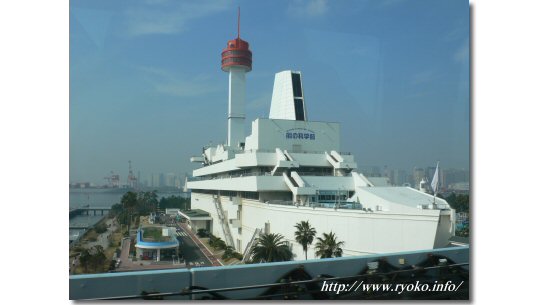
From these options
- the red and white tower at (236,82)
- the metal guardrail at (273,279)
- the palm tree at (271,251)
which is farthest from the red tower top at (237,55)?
the metal guardrail at (273,279)

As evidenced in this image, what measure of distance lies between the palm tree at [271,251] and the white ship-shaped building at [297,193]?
28cm

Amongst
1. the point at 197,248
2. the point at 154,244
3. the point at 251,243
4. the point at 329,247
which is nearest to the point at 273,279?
the point at 329,247

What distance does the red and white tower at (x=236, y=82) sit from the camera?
69.9 ft

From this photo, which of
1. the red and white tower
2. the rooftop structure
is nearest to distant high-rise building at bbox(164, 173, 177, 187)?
the rooftop structure

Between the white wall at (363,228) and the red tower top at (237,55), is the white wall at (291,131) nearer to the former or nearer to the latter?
the white wall at (363,228)

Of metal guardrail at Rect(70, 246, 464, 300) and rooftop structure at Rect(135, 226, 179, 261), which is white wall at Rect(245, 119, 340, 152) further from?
metal guardrail at Rect(70, 246, 464, 300)

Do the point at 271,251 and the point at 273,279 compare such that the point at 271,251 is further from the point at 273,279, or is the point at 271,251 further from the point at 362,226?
the point at 273,279

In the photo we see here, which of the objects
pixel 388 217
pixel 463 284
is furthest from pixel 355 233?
pixel 463 284

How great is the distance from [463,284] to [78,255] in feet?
20.9

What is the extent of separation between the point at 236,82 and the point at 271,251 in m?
13.7

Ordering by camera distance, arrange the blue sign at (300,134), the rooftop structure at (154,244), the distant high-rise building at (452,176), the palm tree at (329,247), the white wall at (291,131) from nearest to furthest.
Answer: the distant high-rise building at (452,176)
the palm tree at (329,247)
the rooftop structure at (154,244)
the white wall at (291,131)
the blue sign at (300,134)

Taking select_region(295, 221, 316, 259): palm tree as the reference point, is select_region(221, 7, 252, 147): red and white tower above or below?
above

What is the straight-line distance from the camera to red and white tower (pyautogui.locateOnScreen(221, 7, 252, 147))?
21.3 metres

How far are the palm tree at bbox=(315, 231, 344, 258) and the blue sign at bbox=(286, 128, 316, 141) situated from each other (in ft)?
21.2
